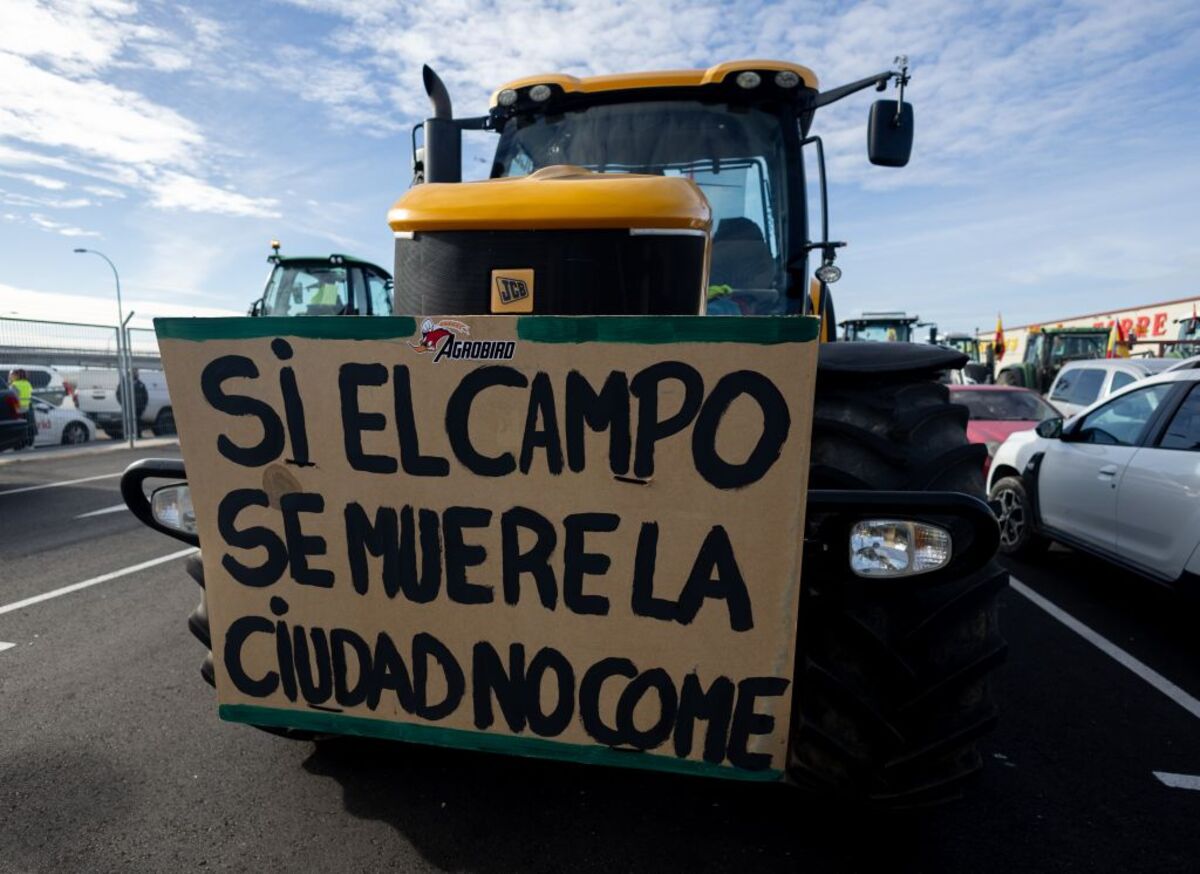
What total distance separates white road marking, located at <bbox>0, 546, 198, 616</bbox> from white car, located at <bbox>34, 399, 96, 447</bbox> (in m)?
10.6

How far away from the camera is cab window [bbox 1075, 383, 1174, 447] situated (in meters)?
5.11

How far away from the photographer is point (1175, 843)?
2.41 metres

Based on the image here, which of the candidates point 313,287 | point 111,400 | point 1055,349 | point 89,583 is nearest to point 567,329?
point 89,583

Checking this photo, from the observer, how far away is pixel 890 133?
144 inches

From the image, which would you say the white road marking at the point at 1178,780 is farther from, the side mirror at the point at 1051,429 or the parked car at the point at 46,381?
the parked car at the point at 46,381

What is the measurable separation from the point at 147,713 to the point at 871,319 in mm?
21042

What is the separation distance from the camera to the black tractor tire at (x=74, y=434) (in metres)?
15.2

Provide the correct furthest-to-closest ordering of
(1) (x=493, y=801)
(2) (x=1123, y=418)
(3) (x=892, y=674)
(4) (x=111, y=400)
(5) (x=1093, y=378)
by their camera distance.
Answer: (4) (x=111, y=400) → (5) (x=1093, y=378) → (2) (x=1123, y=418) → (1) (x=493, y=801) → (3) (x=892, y=674)

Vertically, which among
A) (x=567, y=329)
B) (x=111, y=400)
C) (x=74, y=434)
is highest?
(x=567, y=329)

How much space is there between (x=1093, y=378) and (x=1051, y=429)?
6.33m

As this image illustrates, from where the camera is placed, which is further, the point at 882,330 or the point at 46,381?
the point at 882,330

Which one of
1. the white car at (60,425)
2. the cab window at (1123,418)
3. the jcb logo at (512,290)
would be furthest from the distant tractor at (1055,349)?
the white car at (60,425)

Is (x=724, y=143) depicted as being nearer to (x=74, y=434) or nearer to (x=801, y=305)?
(x=801, y=305)

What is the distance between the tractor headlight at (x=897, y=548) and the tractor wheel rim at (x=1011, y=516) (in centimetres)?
555
